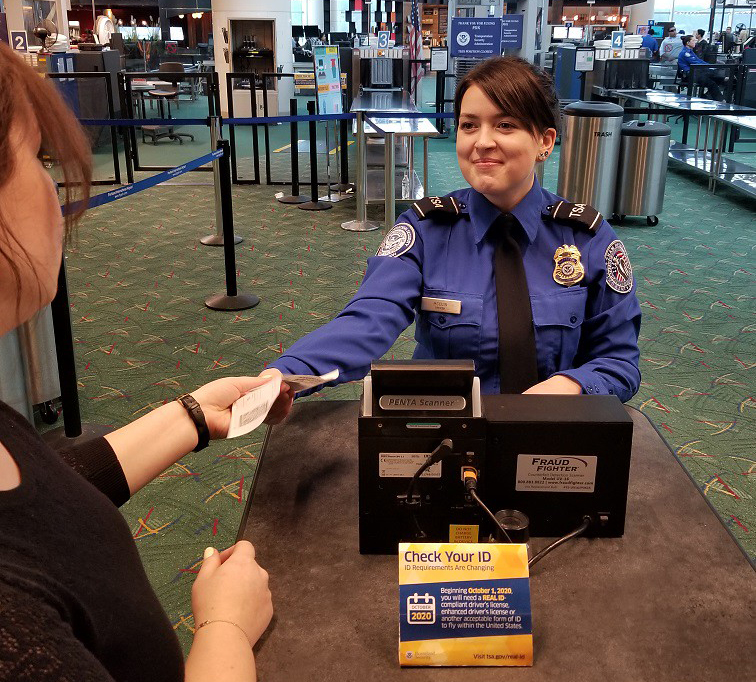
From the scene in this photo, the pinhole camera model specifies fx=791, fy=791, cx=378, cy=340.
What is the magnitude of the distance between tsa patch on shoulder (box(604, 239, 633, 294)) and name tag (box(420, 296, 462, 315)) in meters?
0.34

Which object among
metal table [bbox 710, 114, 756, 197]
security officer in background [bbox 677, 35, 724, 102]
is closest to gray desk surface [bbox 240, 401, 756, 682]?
metal table [bbox 710, 114, 756, 197]

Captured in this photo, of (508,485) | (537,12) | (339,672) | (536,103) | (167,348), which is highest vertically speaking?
(537,12)

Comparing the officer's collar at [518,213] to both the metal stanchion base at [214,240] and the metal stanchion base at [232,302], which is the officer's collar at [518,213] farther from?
the metal stanchion base at [214,240]

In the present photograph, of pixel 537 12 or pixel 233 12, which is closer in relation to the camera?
pixel 537 12

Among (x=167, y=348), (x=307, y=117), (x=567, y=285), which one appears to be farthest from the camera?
(x=307, y=117)

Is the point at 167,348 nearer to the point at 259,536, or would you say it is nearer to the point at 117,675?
the point at 259,536

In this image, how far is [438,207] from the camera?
184 cm

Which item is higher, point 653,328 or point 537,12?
point 537,12

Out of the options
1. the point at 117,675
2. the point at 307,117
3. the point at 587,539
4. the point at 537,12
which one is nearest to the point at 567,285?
the point at 587,539

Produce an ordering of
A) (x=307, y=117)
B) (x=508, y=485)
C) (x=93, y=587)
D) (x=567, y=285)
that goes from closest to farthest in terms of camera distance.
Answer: (x=93, y=587), (x=508, y=485), (x=567, y=285), (x=307, y=117)

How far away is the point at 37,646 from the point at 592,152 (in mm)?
6409

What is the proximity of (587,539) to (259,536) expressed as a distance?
492mm

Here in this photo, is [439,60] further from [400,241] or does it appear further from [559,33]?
[559,33]

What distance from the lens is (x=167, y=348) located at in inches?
157
